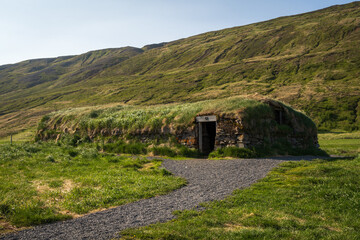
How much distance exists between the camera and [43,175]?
13711mm

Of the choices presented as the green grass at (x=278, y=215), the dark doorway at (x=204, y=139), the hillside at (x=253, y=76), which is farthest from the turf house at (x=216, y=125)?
the hillside at (x=253, y=76)

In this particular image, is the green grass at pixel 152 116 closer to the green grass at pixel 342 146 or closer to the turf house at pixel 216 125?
the turf house at pixel 216 125

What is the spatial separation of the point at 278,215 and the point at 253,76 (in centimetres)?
10739

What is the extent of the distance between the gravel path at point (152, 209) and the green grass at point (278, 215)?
Answer: 58 centimetres

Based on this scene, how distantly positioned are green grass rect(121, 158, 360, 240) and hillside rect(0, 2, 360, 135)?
177ft

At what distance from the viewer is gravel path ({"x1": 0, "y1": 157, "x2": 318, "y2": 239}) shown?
6.64m

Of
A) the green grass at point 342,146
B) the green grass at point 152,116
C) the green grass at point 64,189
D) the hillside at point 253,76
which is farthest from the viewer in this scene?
the hillside at point 253,76

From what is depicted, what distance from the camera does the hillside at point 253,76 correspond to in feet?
254

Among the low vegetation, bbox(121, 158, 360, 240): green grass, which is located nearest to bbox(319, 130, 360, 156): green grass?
the low vegetation

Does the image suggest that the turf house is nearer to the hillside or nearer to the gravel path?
the gravel path

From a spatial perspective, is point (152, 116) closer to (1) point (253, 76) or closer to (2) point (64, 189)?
(2) point (64, 189)

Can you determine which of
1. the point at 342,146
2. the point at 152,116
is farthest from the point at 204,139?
the point at 342,146

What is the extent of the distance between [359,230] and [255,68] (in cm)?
11873

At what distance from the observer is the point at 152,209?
27.6 feet
